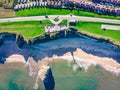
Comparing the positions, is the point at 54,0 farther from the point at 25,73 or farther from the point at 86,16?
the point at 25,73

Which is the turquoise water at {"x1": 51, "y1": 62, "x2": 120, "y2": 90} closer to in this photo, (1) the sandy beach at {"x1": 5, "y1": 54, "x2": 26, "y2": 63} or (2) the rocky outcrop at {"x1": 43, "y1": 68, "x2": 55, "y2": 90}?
(2) the rocky outcrop at {"x1": 43, "y1": 68, "x2": 55, "y2": 90}

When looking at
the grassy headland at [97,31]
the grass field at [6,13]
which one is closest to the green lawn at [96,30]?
the grassy headland at [97,31]

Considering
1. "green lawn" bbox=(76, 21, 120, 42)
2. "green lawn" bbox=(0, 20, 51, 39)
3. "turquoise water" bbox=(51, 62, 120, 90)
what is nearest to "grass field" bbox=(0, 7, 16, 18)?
"green lawn" bbox=(0, 20, 51, 39)

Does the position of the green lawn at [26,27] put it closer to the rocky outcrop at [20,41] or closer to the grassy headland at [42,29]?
the grassy headland at [42,29]

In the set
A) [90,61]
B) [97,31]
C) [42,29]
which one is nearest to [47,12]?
[42,29]

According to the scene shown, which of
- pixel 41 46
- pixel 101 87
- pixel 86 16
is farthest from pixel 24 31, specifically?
pixel 101 87
